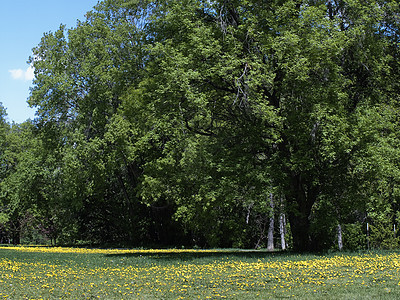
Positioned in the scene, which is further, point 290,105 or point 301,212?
point 301,212

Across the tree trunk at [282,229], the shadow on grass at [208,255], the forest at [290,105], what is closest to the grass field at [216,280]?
the shadow on grass at [208,255]

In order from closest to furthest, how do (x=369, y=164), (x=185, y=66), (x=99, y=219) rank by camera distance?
1. (x=369, y=164)
2. (x=185, y=66)
3. (x=99, y=219)

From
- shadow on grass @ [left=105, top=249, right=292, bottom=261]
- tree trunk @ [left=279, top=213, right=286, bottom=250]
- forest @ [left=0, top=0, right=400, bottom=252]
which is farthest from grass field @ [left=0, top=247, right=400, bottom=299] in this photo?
tree trunk @ [left=279, top=213, right=286, bottom=250]

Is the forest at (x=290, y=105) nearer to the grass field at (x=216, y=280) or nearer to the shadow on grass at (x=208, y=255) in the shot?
the shadow on grass at (x=208, y=255)

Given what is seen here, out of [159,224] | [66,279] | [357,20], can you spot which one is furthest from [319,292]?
[159,224]

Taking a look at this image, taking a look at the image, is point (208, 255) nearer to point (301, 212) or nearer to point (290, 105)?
point (301, 212)

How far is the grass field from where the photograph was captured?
8.62m

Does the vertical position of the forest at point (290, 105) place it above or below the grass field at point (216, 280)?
above

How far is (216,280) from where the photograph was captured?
10.4m

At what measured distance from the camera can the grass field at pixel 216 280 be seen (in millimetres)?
8617

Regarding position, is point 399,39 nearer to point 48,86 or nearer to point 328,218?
point 328,218

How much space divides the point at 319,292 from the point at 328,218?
25.6 ft

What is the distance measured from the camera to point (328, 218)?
16047 millimetres

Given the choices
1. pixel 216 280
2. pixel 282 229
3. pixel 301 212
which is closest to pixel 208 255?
pixel 301 212
